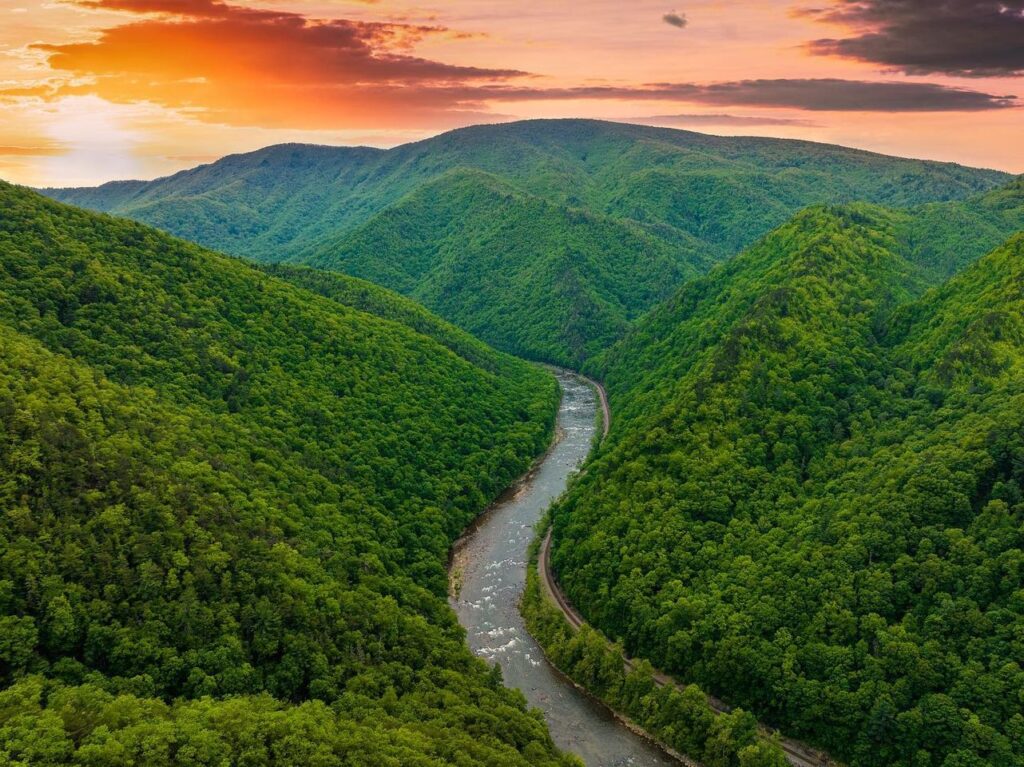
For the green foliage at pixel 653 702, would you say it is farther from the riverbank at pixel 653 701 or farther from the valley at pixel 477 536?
the valley at pixel 477 536

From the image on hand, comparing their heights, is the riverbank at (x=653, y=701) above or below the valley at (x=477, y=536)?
below

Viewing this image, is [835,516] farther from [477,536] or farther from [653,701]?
[477,536]

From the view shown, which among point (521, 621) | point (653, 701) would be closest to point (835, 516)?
point (653, 701)

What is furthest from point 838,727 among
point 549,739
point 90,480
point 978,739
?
point 90,480

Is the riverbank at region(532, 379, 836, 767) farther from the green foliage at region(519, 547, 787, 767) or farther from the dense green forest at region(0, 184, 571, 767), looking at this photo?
the dense green forest at region(0, 184, 571, 767)

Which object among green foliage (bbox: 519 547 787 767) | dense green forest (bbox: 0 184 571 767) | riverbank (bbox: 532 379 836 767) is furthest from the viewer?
riverbank (bbox: 532 379 836 767)

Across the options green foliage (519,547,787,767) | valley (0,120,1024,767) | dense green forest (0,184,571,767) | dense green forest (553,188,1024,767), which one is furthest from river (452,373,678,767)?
dense green forest (553,188,1024,767)

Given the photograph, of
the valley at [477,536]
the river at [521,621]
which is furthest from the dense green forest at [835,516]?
the river at [521,621]
